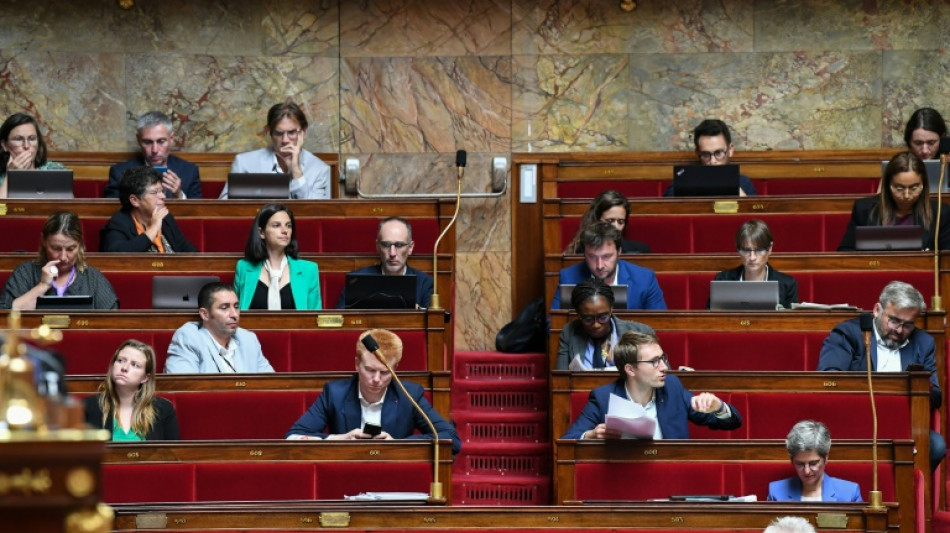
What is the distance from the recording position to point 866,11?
19.7 feet

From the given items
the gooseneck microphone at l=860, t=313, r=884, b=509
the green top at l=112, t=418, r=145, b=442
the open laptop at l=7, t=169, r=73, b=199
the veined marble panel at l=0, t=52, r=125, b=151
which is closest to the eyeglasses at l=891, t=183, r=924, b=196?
the gooseneck microphone at l=860, t=313, r=884, b=509

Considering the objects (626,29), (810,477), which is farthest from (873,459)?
(626,29)

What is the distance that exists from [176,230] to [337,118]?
47.5 inches

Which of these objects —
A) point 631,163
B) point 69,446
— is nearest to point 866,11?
point 631,163

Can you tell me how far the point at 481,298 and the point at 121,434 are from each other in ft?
7.64

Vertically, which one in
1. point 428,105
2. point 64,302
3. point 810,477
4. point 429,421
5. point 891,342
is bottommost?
point 810,477

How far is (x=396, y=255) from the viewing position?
15.0 feet

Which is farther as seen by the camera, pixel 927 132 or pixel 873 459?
pixel 927 132

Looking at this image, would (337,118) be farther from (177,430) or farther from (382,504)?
(382,504)

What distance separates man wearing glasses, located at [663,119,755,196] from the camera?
5.45m

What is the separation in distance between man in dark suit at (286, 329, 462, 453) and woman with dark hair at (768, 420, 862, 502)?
777mm

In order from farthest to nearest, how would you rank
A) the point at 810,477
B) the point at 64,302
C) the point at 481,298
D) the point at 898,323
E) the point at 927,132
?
the point at 481,298, the point at 927,132, the point at 64,302, the point at 898,323, the point at 810,477

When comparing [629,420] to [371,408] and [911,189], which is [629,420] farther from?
[911,189]

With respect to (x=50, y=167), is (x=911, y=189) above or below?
below
